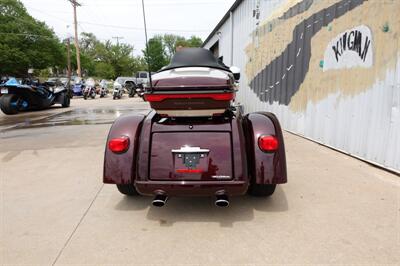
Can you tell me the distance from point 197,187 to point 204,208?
0.57m

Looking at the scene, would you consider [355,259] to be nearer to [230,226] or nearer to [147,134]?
[230,226]

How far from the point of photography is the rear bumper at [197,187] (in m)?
2.88

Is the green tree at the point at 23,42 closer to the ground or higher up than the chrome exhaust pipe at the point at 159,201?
higher up

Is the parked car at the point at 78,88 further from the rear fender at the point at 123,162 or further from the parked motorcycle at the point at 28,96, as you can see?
the rear fender at the point at 123,162

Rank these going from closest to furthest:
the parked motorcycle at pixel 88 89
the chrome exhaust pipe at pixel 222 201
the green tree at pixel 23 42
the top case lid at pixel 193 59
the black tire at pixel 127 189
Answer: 1. the chrome exhaust pipe at pixel 222 201
2. the black tire at pixel 127 189
3. the top case lid at pixel 193 59
4. the parked motorcycle at pixel 88 89
5. the green tree at pixel 23 42

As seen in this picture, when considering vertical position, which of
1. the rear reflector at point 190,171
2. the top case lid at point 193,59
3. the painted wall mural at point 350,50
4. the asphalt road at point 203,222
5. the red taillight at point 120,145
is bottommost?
the asphalt road at point 203,222

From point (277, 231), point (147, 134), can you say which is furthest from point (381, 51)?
point (147, 134)

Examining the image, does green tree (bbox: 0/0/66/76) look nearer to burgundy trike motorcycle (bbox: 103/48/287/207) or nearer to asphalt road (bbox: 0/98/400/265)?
asphalt road (bbox: 0/98/400/265)

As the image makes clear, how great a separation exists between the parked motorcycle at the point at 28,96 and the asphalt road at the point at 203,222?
9.06m

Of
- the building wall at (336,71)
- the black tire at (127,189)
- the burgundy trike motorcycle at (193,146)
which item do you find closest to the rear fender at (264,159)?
the burgundy trike motorcycle at (193,146)

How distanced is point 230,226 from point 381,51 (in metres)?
3.40

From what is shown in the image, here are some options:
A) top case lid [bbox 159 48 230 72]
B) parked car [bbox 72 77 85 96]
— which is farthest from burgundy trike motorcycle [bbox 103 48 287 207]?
parked car [bbox 72 77 85 96]

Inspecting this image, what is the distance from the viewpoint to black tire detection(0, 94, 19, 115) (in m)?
12.2

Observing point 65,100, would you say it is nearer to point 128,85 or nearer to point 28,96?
point 28,96
